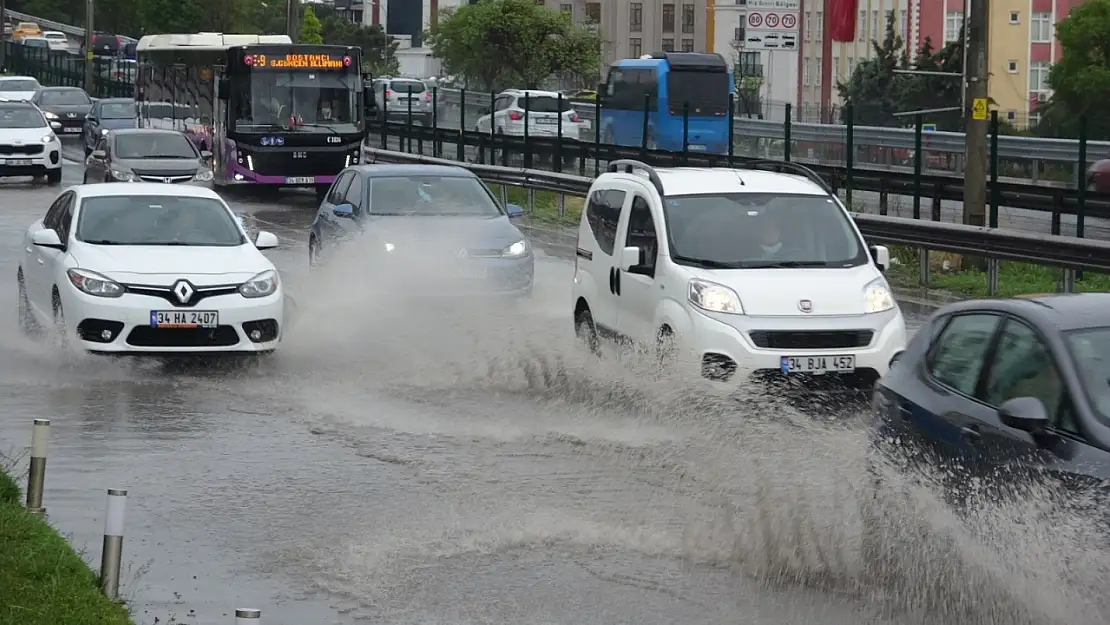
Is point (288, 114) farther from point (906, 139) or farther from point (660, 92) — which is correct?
point (660, 92)

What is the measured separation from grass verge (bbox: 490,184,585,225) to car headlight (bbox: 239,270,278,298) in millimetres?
15796

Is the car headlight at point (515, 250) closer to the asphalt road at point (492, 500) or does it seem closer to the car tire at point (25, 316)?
the asphalt road at point (492, 500)

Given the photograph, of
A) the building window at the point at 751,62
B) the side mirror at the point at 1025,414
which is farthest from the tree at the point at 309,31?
the side mirror at the point at 1025,414

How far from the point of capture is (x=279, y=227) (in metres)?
30.7

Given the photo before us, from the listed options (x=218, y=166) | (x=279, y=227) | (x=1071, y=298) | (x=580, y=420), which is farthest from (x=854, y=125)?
(x=1071, y=298)

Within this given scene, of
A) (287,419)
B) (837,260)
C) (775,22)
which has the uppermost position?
(775,22)

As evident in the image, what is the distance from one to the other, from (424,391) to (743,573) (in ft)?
19.8

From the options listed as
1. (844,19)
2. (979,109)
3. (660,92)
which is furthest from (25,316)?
(844,19)

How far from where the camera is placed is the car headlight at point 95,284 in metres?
14.2

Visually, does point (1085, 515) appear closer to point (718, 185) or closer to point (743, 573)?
point (743, 573)

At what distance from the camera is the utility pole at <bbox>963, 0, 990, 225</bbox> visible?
2112 centimetres

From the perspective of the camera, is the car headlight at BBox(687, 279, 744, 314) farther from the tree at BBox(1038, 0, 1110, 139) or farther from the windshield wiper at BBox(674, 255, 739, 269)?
the tree at BBox(1038, 0, 1110, 139)

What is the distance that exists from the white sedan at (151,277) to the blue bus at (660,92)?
82.7 feet

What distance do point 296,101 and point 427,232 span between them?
18062 millimetres
